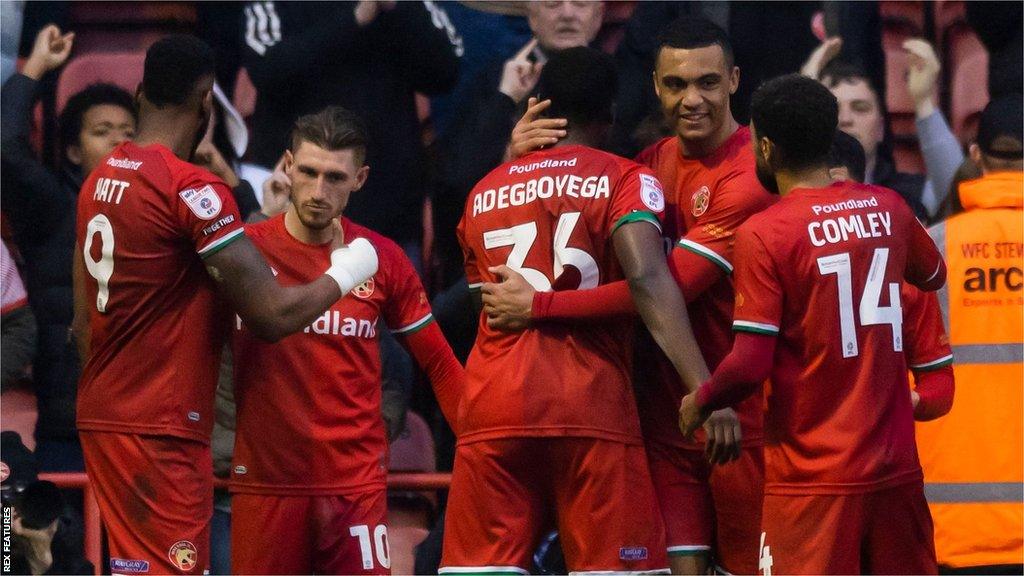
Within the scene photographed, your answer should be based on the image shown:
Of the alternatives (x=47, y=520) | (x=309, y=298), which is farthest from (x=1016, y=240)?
(x=47, y=520)

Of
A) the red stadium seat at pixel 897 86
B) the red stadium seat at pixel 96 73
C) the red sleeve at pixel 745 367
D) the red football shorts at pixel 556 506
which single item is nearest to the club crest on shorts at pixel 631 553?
Answer: the red football shorts at pixel 556 506

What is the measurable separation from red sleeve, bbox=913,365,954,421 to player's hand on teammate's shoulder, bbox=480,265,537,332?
1.48 meters

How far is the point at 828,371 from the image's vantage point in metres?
5.47

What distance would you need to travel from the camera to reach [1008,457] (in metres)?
7.42

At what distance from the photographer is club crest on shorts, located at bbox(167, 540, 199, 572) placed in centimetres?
594

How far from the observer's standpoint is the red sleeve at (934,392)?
6.11 meters

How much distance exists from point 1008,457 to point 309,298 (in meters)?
3.34

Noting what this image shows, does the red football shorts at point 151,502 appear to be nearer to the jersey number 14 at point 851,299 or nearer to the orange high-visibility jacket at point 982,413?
the jersey number 14 at point 851,299

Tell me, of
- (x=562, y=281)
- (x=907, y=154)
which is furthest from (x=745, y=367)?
(x=907, y=154)

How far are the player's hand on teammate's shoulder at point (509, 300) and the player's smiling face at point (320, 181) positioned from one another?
0.88 metres

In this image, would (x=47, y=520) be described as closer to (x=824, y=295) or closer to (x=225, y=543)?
(x=225, y=543)

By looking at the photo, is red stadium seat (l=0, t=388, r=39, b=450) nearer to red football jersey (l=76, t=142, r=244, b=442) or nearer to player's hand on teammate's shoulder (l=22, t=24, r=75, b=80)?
player's hand on teammate's shoulder (l=22, t=24, r=75, b=80)

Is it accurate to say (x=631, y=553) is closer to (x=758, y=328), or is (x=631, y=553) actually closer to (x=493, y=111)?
(x=758, y=328)

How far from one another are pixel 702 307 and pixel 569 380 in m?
0.65
